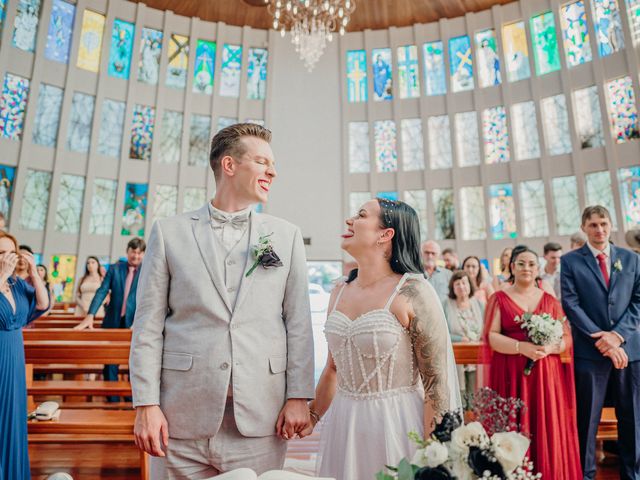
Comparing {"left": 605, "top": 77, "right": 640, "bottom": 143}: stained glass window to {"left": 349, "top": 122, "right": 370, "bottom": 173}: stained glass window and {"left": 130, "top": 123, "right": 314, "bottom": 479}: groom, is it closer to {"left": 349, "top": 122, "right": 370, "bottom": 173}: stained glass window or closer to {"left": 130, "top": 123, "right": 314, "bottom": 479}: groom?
{"left": 349, "top": 122, "right": 370, "bottom": 173}: stained glass window

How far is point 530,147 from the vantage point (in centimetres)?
1191

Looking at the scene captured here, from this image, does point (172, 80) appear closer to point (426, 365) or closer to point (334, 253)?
point (334, 253)

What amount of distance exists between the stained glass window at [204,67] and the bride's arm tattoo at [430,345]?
12.9 meters

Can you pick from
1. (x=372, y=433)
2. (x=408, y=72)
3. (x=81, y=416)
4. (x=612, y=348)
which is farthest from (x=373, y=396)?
(x=408, y=72)

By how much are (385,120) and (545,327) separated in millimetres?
11595

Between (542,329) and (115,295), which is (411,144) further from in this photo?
(542,329)

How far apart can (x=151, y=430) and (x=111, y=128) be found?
12539 millimetres

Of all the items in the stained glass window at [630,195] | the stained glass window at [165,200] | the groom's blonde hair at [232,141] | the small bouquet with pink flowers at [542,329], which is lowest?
the small bouquet with pink flowers at [542,329]

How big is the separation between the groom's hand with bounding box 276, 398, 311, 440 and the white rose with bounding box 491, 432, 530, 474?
2.31 feet

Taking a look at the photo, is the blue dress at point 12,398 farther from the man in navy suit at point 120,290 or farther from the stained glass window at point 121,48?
the stained glass window at point 121,48

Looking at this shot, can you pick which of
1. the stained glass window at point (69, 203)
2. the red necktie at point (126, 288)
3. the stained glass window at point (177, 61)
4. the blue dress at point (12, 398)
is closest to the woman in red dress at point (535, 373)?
the blue dress at point (12, 398)

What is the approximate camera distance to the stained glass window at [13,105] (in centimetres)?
1043

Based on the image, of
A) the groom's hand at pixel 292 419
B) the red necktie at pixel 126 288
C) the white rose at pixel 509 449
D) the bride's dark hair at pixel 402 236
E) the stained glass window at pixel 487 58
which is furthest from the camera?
the stained glass window at pixel 487 58

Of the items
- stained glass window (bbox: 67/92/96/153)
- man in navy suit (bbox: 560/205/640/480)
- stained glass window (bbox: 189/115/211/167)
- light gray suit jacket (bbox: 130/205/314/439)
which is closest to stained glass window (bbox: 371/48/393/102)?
stained glass window (bbox: 189/115/211/167)
